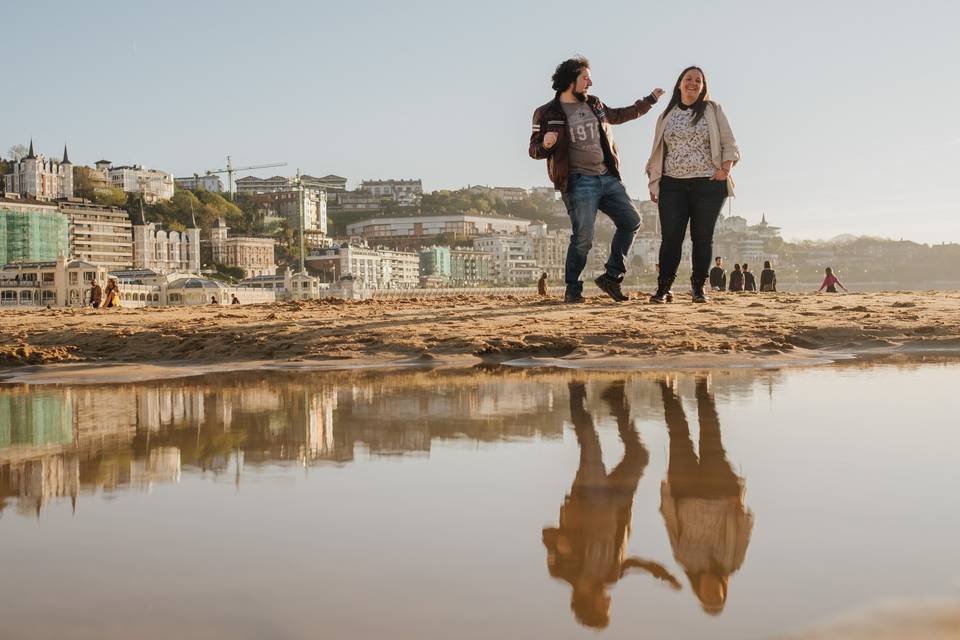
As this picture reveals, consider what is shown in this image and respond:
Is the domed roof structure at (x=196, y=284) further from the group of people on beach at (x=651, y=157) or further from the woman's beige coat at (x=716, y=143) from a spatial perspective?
the woman's beige coat at (x=716, y=143)

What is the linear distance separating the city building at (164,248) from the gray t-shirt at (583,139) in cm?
15138

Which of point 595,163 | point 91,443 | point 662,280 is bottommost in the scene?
point 91,443

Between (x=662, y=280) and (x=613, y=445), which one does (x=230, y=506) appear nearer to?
(x=613, y=445)

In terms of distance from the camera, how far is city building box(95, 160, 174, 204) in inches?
7168

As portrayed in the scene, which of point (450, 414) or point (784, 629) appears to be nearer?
point (784, 629)

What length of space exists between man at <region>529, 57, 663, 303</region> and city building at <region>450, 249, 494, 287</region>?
183961 mm

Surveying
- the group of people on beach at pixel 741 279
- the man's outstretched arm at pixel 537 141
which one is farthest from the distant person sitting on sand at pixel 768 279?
the man's outstretched arm at pixel 537 141

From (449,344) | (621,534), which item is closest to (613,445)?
(621,534)

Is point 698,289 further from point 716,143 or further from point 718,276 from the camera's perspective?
point 718,276

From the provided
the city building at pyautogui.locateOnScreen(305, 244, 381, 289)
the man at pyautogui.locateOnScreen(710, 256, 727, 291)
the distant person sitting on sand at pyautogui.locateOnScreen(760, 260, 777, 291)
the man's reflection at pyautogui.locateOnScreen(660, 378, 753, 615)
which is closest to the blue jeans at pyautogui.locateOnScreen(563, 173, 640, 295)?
the man's reflection at pyautogui.locateOnScreen(660, 378, 753, 615)

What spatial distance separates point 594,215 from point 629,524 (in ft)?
21.8

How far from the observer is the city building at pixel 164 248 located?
15562 cm

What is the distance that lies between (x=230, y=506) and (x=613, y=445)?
3.94 feet

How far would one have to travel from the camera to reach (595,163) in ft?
27.5
